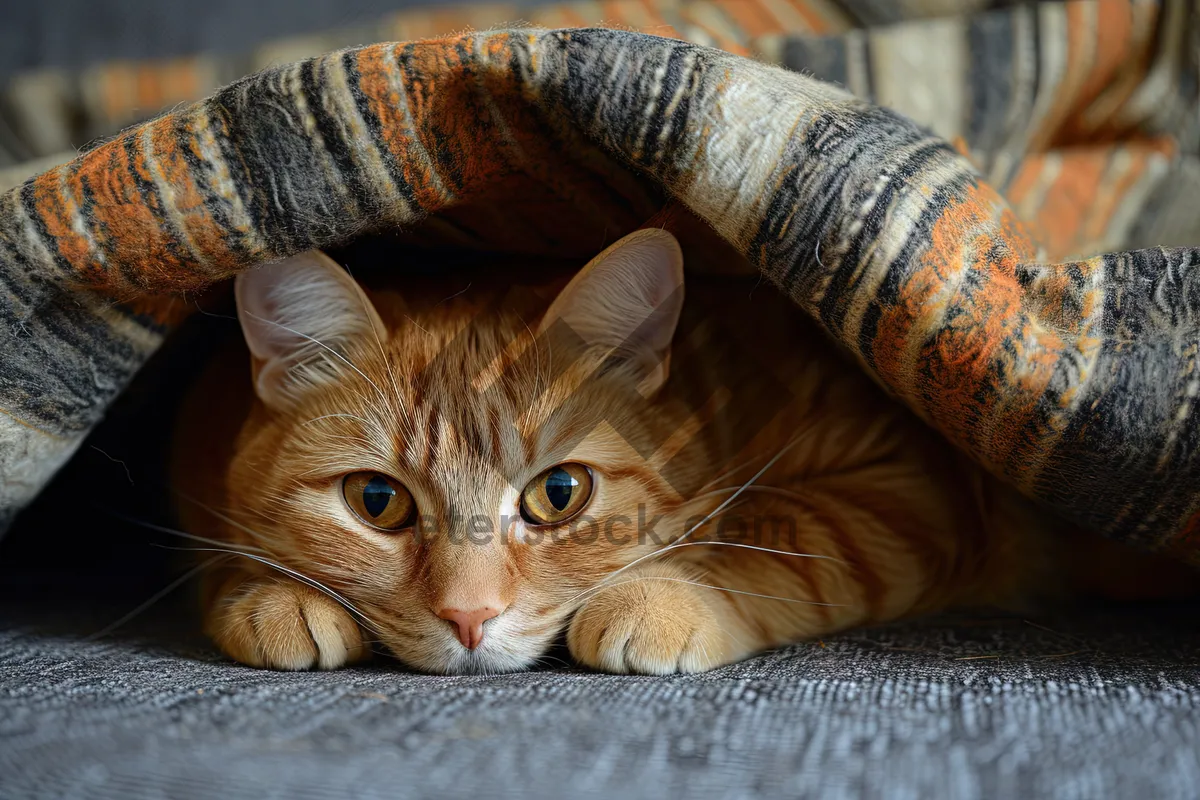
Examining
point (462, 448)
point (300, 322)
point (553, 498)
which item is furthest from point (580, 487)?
point (300, 322)

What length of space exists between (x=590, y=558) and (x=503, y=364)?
295 mm

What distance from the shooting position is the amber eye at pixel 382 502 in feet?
3.73

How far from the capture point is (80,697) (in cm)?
85

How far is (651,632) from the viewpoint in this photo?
0.99 metres

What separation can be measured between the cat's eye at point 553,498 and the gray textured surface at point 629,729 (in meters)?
0.20

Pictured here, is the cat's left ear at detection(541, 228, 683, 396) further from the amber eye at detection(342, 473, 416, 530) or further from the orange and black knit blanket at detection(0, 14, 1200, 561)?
the amber eye at detection(342, 473, 416, 530)

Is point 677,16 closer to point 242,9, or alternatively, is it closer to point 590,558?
point 242,9

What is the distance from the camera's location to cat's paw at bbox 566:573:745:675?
0.99 m

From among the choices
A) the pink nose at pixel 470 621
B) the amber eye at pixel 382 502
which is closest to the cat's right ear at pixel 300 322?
the amber eye at pixel 382 502

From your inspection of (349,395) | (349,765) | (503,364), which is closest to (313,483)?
(349,395)

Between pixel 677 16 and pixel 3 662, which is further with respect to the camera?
pixel 677 16

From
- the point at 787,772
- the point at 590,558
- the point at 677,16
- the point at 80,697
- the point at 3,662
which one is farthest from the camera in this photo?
the point at 677,16

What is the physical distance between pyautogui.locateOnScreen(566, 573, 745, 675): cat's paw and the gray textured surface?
36mm

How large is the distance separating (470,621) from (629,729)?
0.31 metres
